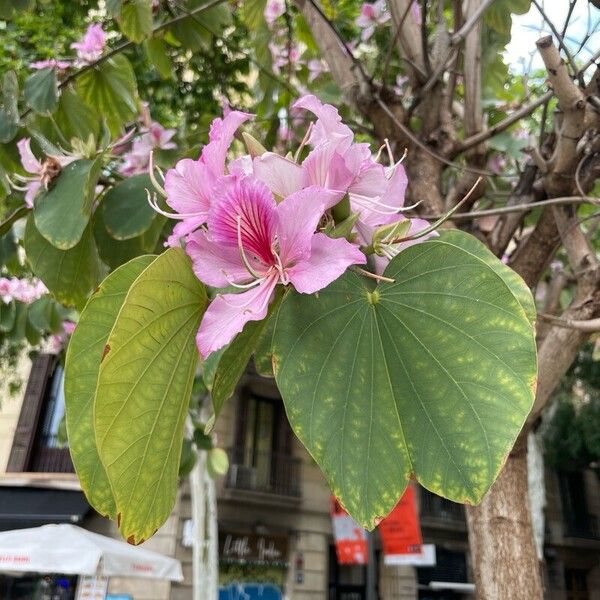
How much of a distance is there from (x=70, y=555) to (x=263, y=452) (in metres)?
A: 5.00

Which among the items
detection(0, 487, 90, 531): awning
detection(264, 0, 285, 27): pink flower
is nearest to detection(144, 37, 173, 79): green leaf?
detection(264, 0, 285, 27): pink flower

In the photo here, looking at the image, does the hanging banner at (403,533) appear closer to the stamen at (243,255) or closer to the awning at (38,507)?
the awning at (38,507)

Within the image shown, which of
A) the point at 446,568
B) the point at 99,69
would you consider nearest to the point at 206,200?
the point at 99,69

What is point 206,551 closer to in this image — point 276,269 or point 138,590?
point 138,590

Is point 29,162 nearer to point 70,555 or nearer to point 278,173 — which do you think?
point 278,173

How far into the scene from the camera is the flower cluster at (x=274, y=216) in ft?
2.00

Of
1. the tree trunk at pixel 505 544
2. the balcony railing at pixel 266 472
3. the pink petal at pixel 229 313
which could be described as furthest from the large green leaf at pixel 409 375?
the balcony railing at pixel 266 472

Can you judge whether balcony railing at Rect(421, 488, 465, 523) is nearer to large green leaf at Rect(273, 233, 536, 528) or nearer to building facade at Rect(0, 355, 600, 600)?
building facade at Rect(0, 355, 600, 600)

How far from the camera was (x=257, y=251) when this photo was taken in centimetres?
66

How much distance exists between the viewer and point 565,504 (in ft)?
45.0

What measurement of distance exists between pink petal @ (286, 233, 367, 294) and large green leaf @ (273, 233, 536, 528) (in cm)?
6

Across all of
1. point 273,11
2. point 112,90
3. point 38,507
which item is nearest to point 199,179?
point 112,90

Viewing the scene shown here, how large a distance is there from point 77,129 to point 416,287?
1.44 meters

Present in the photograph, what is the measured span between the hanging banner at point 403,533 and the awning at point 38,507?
13.4ft
